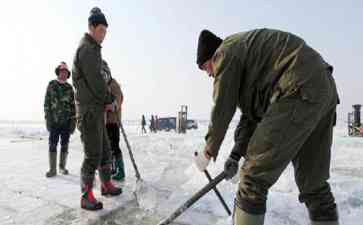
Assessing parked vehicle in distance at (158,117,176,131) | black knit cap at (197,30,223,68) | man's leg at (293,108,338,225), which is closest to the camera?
man's leg at (293,108,338,225)

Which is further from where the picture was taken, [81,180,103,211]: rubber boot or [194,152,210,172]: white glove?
[81,180,103,211]: rubber boot

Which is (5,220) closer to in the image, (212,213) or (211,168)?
(212,213)

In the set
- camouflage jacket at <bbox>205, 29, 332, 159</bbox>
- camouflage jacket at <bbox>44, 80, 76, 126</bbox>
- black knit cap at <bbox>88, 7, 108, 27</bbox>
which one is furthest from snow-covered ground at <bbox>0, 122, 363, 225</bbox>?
black knit cap at <bbox>88, 7, 108, 27</bbox>

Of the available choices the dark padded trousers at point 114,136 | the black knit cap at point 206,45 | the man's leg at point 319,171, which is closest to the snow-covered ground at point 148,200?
the dark padded trousers at point 114,136

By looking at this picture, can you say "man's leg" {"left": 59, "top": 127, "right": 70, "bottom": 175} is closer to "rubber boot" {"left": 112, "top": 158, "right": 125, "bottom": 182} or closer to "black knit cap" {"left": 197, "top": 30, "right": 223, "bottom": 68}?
"rubber boot" {"left": 112, "top": 158, "right": 125, "bottom": 182}

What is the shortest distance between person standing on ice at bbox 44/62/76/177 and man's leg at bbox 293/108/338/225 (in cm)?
426

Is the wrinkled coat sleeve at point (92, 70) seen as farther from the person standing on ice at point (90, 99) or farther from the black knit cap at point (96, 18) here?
the black knit cap at point (96, 18)

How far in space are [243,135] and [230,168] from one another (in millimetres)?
317

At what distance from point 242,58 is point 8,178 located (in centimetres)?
451

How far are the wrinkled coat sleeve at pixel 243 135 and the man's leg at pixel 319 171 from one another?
47cm

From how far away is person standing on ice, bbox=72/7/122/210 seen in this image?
337 cm

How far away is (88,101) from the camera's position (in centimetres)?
343

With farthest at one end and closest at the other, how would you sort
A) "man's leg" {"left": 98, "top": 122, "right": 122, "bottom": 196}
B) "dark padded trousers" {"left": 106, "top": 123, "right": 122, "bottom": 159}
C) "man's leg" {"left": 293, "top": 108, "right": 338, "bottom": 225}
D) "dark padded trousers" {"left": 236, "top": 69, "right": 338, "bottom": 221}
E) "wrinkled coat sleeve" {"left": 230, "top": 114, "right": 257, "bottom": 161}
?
"dark padded trousers" {"left": 106, "top": 123, "right": 122, "bottom": 159} → "man's leg" {"left": 98, "top": 122, "right": 122, "bottom": 196} → "wrinkled coat sleeve" {"left": 230, "top": 114, "right": 257, "bottom": 161} → "man's leg" {"left": 293, "top": 108, "right": 338, "bottom": 225} → "dark padded trousers" {"left": 236, "top": 69, "right": 338, "bottom": 221}

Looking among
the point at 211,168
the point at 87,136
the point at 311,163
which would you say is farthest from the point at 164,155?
the point at 311,163
